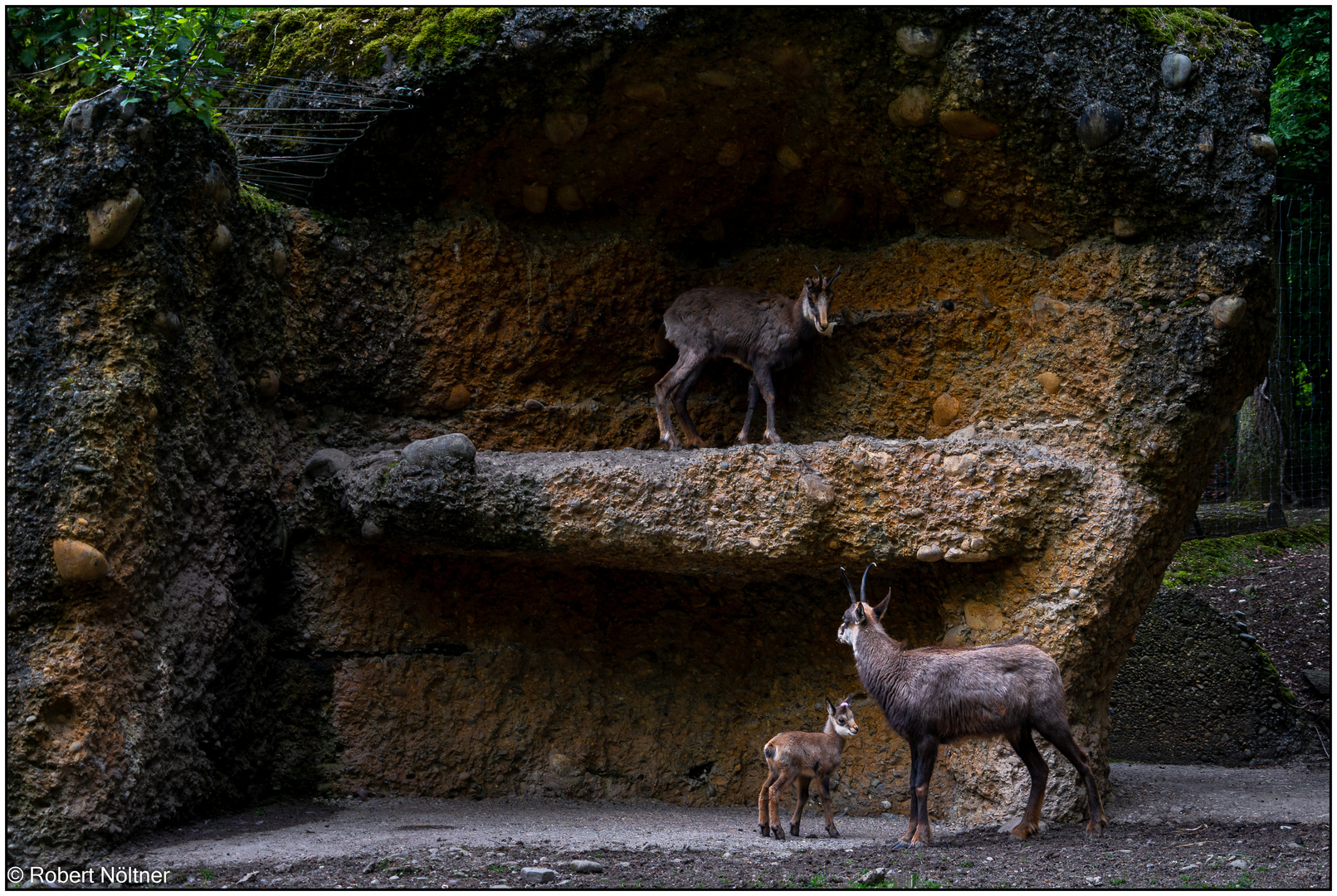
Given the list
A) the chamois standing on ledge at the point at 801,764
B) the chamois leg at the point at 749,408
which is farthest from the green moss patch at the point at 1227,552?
the chamois standing on ledge at the point at 801,764

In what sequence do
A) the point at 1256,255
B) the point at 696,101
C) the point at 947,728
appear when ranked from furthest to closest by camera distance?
the point at 696,101 < the point at 1256,255 < the point at 947,728

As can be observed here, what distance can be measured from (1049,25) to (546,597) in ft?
13.8

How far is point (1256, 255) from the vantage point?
5598 millimetres

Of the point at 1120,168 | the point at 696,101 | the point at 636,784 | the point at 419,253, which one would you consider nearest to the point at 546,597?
the point at 636,784

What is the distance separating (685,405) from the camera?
663 cm

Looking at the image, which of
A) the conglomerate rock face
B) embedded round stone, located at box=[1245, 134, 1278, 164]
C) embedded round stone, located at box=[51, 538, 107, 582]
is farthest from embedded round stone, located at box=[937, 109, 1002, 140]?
embedded round stone, located at box=[51, 538, 107, 582]

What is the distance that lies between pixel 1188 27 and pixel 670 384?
339cm

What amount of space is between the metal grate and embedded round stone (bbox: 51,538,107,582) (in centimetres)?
255

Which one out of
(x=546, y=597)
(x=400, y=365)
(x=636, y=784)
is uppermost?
(x=400, y=365)

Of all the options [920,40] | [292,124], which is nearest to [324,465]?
[292,124]

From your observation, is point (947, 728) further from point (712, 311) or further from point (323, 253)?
point (323, 253)

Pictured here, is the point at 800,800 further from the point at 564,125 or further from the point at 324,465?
the point at 564,125

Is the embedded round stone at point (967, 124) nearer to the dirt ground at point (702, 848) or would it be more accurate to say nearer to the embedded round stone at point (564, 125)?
the embedded round stone at point (564, 125)

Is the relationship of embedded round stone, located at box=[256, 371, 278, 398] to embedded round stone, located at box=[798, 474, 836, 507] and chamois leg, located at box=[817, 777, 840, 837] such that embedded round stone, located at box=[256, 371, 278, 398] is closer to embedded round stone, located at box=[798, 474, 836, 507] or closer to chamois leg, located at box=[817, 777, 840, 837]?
embedded round stone, located at box=[798, 474, 836, 507]
